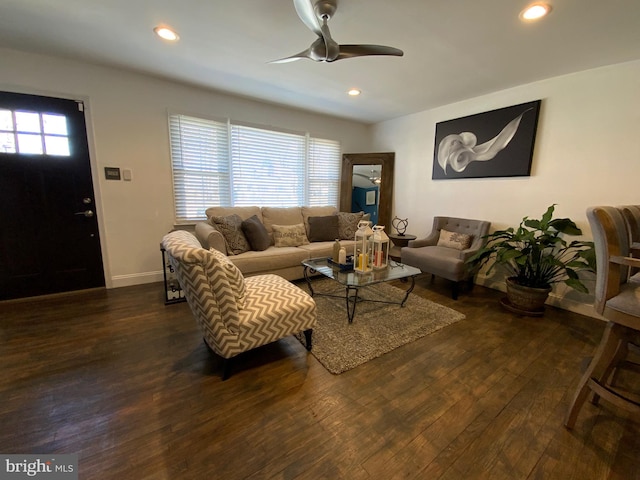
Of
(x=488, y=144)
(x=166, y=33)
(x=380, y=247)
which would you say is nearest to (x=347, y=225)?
(x=380, y=247)

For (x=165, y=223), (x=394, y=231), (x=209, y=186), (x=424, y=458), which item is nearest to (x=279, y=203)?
(x=209, y=186)

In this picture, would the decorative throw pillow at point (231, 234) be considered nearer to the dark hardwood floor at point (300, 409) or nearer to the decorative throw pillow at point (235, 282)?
the dark hardwood floor at point (300, 409)

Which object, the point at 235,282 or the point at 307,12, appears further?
the point at 235,282

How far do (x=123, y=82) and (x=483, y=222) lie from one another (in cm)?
460

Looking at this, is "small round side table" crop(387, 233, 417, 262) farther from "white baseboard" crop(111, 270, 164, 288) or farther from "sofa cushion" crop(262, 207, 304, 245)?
"white baseboard" crop(111, 270, 164, 288)

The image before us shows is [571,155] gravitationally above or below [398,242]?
above

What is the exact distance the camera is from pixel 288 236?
349cm

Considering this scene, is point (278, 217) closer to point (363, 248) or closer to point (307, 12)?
point (363, 248)

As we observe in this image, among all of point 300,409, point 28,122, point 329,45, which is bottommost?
point 300,409

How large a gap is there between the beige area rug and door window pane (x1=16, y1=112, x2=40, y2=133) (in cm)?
341

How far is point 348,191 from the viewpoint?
4.84 meters

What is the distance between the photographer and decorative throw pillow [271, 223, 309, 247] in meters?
3.46

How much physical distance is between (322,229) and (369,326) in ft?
6.00

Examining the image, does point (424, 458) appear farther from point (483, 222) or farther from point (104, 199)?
point (104, 199)
